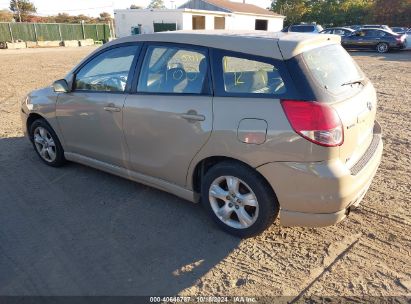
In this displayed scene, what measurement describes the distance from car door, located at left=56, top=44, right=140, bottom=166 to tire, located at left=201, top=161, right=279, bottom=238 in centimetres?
→ 112

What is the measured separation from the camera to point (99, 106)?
375 cm

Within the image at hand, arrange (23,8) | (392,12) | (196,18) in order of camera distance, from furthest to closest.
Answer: (23,8) < (196,18) < (392,12)

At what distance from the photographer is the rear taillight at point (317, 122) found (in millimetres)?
2521

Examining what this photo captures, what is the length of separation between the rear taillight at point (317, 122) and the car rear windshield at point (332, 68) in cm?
25

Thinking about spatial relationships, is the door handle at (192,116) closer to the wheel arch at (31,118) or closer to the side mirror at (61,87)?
the side mirror at (61,87)

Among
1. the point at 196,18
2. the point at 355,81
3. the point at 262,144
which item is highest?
the point at 196,18

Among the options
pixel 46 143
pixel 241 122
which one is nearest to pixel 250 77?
pixel 241 122

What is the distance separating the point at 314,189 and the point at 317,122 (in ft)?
1.65

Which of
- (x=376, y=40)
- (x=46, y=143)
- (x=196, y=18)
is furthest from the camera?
(x=196, y=18)

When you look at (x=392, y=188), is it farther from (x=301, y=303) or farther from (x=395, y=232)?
(x=301, y=303)

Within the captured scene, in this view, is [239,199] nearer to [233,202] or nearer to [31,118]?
[233,202]

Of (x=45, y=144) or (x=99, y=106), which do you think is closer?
(x=99, y=106)

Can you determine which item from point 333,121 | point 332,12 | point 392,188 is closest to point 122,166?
point 333,121

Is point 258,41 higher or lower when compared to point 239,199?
higher
